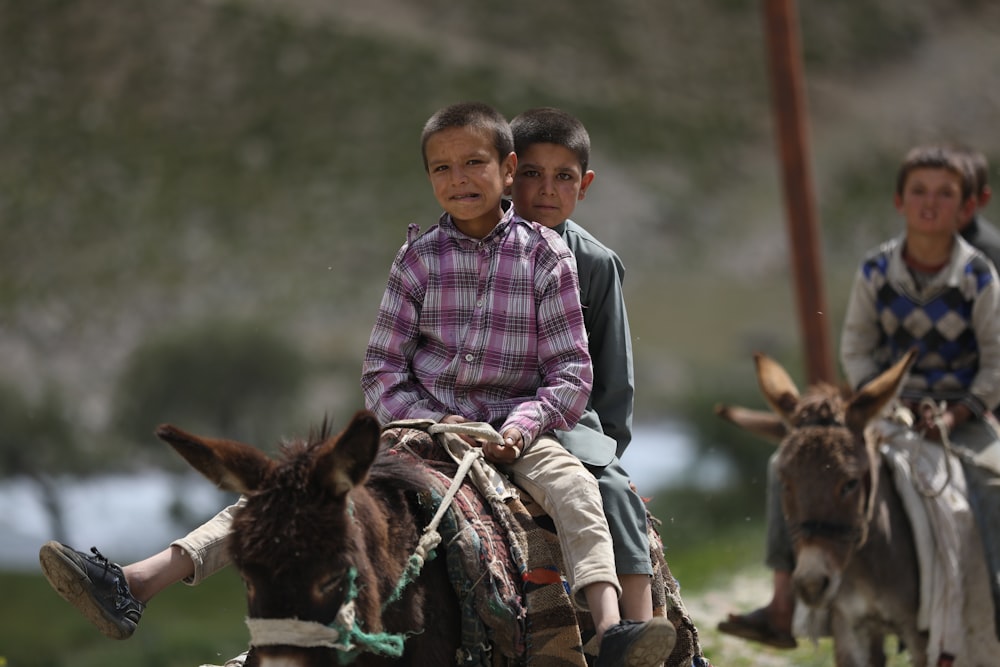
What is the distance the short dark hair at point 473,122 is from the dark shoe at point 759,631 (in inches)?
164

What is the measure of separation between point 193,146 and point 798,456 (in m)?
26.4

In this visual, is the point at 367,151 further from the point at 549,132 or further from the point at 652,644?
the point at 652,644

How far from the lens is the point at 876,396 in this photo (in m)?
5.86

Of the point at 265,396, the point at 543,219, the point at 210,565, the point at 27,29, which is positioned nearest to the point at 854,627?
the point at 543,219

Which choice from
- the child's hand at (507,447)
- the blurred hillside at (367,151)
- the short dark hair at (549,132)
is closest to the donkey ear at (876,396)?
the short dark hair at (549,132)

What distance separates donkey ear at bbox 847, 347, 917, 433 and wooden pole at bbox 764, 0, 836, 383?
5.21m

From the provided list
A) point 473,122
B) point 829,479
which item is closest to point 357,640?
point 473,122

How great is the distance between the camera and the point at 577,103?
109 ft

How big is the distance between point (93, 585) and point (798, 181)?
8.96 metres

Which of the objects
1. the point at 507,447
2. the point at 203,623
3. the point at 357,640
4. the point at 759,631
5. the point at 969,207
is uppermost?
the point at 969,207

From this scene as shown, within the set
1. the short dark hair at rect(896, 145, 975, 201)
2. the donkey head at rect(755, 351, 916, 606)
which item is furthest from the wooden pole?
the donkey head at rect(755, 351, 916, 606)

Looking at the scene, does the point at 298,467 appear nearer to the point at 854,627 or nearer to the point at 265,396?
the point at 854,627

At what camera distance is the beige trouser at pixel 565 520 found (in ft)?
11.4

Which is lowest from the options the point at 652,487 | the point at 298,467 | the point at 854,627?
the point at 652,487
